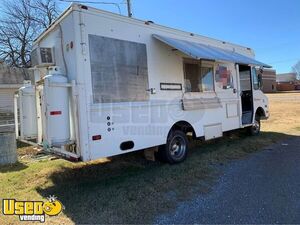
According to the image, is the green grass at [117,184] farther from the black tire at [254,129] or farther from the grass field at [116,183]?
the black tire at [254,129]

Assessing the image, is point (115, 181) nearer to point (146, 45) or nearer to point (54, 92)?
point (54, 92)

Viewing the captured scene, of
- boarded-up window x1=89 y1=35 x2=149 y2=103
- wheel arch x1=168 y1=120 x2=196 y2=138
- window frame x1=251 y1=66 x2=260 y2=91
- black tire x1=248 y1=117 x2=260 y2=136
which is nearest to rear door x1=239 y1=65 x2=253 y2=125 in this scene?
window frame x1=251 y1=66 x2=260 y2=91

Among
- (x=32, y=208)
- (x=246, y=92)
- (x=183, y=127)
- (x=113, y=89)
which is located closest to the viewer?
(x=32, y=208)

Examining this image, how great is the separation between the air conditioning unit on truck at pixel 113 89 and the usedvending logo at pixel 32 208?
85 cm

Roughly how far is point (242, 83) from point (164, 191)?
658 centimetres

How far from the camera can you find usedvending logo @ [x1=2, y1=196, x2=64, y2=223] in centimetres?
445

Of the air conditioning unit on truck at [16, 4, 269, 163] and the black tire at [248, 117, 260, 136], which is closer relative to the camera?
the air conditioning unit on truck at [16, 4, 269, 163]

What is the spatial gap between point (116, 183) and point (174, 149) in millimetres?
1911

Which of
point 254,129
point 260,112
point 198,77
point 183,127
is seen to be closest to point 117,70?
point 183,127

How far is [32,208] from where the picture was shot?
4754 millimetres

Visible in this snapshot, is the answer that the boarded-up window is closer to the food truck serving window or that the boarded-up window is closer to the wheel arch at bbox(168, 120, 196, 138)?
the wheel arch at bbox(168, 120, 196, 138)

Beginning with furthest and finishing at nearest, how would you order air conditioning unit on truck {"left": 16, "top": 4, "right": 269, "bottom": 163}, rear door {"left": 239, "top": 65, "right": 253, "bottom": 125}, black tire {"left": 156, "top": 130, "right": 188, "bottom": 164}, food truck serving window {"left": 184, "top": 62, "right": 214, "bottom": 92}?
rear door {"left": 239, "top": 65, "right": 253, "bottom": 125} → food truck serving window {"left": 184, "top": 62, "right": 214, "bottom": 92} → black tire {"left": 156, "top": 130, "right": 188, "bottom": 164} → air conditioning unit on truck {"left": 16, "top": 4, "right": 269, "bottom": 163}

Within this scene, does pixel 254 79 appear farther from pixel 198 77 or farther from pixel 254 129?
pixel 198 77

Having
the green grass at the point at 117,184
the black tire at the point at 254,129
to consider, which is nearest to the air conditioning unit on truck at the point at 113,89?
the green grass at the point at 117,184
